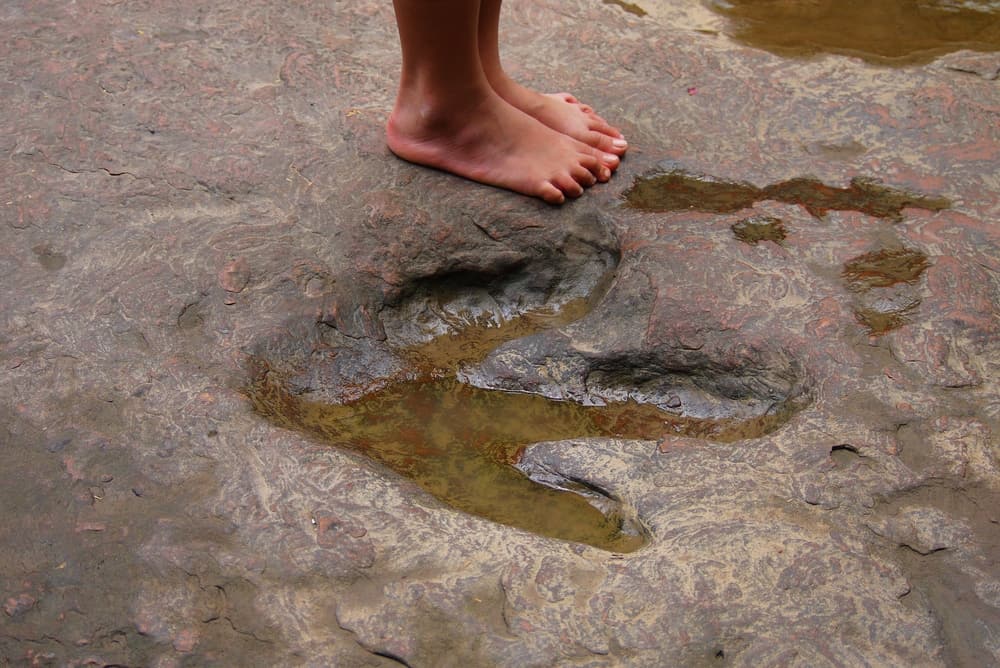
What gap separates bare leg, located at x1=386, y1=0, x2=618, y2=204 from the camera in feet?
6.58

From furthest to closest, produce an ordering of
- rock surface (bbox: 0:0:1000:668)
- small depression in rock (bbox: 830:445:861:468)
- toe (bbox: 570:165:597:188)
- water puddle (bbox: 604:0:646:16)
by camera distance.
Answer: water puddle (bbox: 604:0:646:16) < toe (bbox: 570:165:597:188) < small depression in rock (bbox: 830:445:861:468) < rock surface (bbox: 0:0:1000:668)

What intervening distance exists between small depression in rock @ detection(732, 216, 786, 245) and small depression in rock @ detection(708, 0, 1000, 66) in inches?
28.6

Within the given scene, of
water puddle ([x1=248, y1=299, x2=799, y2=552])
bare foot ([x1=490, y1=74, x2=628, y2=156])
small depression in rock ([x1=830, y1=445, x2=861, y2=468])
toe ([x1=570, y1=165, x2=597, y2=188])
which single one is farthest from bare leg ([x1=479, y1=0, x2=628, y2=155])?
small depression in rock ([x1=830, y1=445, x2=861, y2=468])

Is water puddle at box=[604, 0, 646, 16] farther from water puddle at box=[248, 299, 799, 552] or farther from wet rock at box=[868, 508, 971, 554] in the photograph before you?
wet rock at box=[868, 508, 971, 554]

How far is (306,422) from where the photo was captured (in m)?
1.72

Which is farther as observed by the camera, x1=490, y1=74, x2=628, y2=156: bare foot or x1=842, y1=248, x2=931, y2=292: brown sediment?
x1=490, y1=74, x2=628, y2=156: bare foot

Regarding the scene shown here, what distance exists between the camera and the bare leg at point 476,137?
2.01 metres

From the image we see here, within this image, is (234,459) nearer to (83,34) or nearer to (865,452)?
(865,452)

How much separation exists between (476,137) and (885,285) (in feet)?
2.79

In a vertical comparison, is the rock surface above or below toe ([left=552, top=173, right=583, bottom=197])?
below

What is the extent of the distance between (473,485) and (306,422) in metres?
0.31

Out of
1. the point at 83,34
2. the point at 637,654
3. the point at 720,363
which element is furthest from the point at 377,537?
the point at 83,34

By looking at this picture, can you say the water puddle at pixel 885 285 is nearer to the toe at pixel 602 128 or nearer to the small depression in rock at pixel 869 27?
the toe at pixel 602 128

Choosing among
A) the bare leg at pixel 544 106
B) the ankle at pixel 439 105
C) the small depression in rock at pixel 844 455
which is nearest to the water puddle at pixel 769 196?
the bare leg at pixel 544 106
